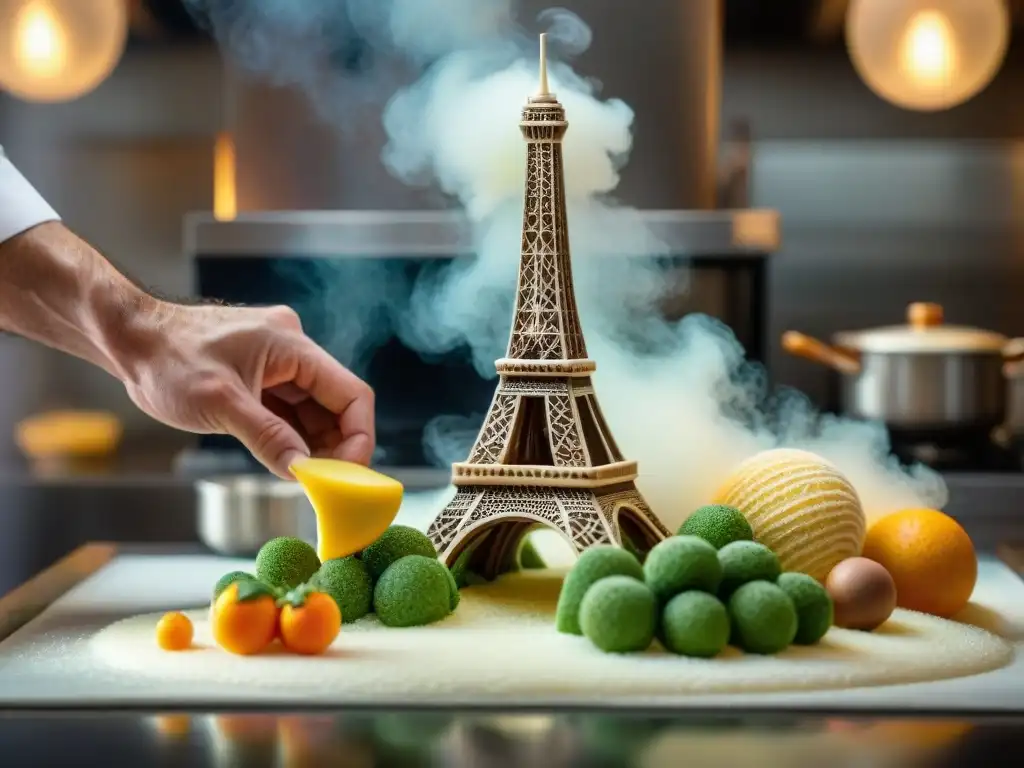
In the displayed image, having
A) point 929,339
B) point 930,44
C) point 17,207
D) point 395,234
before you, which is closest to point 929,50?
point 930,44

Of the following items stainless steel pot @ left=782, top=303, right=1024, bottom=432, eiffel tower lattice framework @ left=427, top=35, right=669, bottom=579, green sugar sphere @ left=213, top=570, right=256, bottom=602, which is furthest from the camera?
stainless steel pot @ left=782, top=303, right=1024, bottom=432

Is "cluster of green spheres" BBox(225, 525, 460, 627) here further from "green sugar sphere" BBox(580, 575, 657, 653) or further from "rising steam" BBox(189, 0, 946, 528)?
"rising steam" BBox(189, 0, 946, 528)

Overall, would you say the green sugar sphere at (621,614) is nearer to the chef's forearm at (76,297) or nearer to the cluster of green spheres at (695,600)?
the cluster of green spheres at (695,600)

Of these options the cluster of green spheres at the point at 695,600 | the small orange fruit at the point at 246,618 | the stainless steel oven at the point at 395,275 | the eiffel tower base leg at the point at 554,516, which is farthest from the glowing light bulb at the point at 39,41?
the cluster of green spheres at the point at 695,600

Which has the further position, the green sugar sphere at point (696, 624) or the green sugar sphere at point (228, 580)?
the green sugar sphere at point (228, 580)

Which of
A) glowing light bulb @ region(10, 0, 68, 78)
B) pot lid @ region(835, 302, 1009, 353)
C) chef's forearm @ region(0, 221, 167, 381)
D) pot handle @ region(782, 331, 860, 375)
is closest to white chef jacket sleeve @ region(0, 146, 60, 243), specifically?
chef's forearm @ region(0, 221, 167, 381)

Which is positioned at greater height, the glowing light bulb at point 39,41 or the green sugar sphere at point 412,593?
the glowing light bulb at point 39,41
